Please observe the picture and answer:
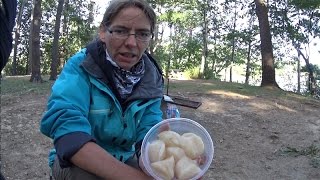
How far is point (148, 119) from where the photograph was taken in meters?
1.90

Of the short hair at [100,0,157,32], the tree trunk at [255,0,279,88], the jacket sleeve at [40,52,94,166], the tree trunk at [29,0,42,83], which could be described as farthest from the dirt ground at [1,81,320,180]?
the short hair at [100,0,157,32]

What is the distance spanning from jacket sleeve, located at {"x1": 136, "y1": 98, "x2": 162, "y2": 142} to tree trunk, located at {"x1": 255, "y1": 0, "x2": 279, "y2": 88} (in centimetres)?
810

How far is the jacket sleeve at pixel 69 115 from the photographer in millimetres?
1483

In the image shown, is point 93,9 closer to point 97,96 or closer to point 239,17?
point 239,17

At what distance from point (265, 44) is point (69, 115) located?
867 cm

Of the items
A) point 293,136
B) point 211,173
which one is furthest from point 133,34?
point 293,136

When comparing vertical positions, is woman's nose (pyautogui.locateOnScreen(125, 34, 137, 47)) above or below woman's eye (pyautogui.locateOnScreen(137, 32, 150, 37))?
below

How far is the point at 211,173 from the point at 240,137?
1.44 meters

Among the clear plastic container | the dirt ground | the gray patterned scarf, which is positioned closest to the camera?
the clear plastic container

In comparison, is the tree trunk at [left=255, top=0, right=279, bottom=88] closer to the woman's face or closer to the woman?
the woman

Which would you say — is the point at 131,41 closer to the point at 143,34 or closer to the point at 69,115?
the point at 143,34

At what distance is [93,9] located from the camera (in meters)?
24.0

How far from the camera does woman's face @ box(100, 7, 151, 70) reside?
5.56 ft

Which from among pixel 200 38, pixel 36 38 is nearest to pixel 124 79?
pixel 36 38
